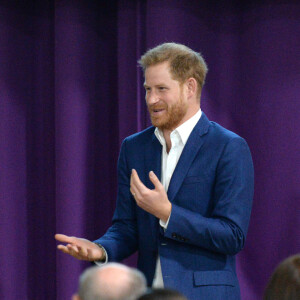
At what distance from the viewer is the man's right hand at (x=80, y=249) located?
7.49 ft

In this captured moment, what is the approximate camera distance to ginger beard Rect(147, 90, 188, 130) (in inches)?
96.2

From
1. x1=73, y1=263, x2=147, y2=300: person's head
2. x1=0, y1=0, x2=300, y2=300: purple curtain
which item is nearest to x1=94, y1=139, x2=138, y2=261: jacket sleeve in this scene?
x1=0, y1=0, x2=300, y2=300: purple curtain

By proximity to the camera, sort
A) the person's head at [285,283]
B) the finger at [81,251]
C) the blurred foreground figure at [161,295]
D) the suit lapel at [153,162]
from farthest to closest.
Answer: the suit lapel at [153,162], the finger at [81,251], the person's head at [285,283], the blurred foreground figure at [161,295]

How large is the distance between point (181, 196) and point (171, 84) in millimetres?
434

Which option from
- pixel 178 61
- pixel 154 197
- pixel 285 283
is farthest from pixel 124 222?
pixel 285 283

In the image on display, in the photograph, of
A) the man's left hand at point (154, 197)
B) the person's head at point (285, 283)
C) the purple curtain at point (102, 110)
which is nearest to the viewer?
the person's head at point (285, 283)

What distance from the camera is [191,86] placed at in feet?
8.23

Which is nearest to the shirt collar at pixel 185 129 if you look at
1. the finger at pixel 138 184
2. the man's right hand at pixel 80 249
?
the finger at pixel 138 184

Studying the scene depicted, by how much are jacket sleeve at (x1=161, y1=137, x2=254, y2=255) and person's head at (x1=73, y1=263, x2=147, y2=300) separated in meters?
0.88

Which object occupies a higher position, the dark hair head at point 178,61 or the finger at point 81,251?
the dark hair head at point 178,61

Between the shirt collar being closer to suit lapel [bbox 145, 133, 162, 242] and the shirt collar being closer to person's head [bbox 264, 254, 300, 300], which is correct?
suit lapel [bbox 145, 133, 162, 242]

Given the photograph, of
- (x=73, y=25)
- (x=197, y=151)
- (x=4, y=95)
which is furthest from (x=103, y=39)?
(x=197, y=151)

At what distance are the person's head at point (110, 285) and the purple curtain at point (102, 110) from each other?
1957 mm

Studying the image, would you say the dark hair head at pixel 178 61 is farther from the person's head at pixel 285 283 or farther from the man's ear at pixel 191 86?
the person's head at pixel 285 283
